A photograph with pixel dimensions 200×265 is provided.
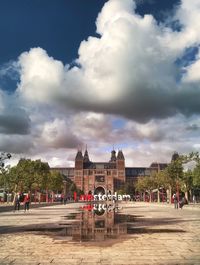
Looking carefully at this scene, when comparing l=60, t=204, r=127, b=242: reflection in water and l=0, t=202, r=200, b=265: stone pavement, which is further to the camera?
l=60, t=204, r=127, b=242: reflection in water

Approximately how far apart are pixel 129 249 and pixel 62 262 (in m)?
2.53

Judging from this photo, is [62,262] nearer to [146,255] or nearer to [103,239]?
[146,255]

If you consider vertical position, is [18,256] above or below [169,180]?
below

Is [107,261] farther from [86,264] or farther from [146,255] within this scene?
[146,255]

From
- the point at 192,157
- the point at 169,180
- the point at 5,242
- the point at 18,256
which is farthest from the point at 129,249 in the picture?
the point at 169,180

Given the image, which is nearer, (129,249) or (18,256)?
(18,256)

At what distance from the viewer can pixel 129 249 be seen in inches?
385

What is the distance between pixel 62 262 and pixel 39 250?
207 centimetres

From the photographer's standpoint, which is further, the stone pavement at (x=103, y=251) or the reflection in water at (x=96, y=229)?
the reflection in water at (x=96, y=229)

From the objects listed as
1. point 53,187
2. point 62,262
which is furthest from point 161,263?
point 53,187

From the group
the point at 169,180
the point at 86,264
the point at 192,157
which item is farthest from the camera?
the point at 169,180

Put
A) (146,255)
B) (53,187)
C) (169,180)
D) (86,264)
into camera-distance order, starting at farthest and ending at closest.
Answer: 1. (53,187)
2. (169,180)
3. (146,255)
4. (86,264)

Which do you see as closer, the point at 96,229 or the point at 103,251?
the point at 103,251

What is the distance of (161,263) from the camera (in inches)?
308
